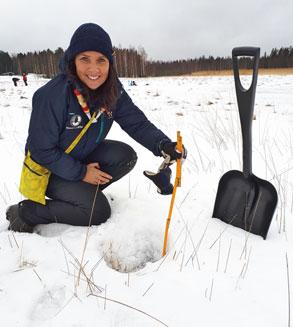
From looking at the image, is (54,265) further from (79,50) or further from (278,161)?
(278,161)

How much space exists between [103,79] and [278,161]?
1.98m

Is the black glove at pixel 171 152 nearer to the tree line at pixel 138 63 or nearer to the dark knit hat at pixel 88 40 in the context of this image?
the dark knit hat at pixel 88 40

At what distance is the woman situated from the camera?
178cm

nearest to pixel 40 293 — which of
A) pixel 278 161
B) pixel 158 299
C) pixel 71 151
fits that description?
pixel 158 299

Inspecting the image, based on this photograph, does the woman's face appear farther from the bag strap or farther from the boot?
the boot

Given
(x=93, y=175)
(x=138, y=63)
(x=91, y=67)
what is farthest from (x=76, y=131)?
(x=138, y=63)

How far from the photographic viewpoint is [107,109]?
1970 millimetres

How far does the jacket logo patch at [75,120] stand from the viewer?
188 centimetres

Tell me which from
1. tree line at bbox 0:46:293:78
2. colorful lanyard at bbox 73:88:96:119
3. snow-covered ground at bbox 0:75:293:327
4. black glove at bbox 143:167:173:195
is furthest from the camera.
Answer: tree line at bbox 0:46:293:78

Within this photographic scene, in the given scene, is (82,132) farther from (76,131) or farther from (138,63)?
(138,63)

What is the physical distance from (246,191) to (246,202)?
0.23 ft

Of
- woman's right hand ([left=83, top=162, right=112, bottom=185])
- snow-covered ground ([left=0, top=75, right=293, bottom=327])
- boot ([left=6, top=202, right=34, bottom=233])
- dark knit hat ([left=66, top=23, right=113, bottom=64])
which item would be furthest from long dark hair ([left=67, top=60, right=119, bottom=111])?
boot ([left=6, top=202, right=34, bottom=233])

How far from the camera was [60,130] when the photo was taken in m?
1.87

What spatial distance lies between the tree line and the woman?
37268mm
